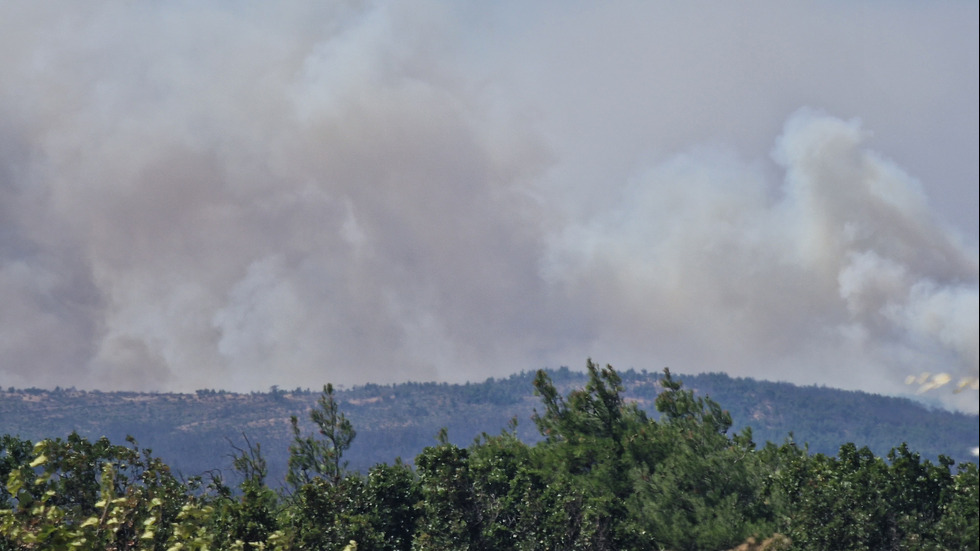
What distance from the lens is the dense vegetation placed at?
28703 millimetres

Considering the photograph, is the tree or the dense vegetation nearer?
the dense vegetation

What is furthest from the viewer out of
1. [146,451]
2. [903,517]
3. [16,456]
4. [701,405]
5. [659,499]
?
[701,405]

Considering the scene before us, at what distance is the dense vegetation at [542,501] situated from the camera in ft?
94.2

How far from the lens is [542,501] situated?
3653 cm

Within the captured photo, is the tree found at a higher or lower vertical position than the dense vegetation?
higher

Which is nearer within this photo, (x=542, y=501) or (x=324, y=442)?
(x=542, y=501)

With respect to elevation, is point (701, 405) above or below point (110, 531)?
above

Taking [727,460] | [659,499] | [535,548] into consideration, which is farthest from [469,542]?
[727,460]

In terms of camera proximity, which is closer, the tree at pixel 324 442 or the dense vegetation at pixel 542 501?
the dense vegetation at pixel 542 501

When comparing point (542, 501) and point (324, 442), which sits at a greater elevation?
point (324, 442)

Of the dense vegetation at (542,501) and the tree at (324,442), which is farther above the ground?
the tree at (324,442)

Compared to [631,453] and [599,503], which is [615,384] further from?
[599,503]

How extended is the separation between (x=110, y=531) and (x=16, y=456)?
14.3 meters

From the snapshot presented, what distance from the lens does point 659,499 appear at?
4181 centimetres
